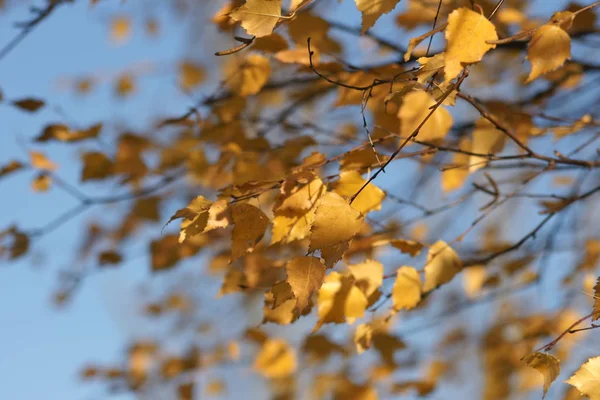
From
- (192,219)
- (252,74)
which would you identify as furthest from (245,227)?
(252,74)

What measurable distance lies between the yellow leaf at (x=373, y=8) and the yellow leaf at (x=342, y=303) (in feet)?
1.28

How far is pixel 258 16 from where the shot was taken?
664 millimetres

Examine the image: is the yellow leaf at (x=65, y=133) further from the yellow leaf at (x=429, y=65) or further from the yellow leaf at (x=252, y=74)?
the yellow leaf at (x=429, y=65)

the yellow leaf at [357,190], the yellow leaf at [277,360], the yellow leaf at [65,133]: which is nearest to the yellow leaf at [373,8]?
the yellow leaf at [357,190]

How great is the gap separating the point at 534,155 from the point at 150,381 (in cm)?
167

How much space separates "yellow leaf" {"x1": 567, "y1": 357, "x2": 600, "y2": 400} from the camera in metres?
0.64

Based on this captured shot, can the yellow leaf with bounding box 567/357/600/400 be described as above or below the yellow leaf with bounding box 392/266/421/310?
above

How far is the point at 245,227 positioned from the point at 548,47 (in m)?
0.41

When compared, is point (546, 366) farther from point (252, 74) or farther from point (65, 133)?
point (65, 133)

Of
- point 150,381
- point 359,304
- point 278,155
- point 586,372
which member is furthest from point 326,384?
point 586,372

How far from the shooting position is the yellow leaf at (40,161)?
1499 mm

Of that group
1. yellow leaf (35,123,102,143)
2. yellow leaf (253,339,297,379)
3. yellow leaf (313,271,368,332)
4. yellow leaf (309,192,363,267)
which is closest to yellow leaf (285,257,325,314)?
yellow leaf (309,192,363,267)

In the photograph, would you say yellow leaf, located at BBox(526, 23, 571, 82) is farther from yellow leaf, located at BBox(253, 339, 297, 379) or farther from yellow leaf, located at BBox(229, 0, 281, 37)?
yellow leaf, located at BBox(253, 339, 297, 379)

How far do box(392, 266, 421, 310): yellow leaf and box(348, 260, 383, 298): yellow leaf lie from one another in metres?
0.03
